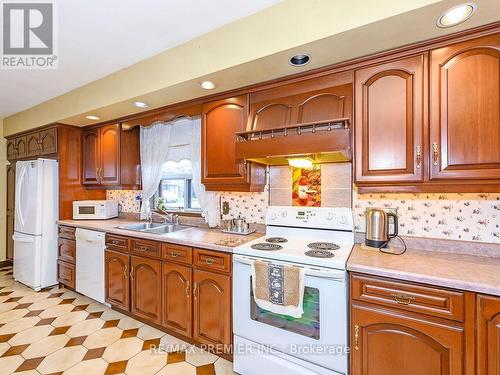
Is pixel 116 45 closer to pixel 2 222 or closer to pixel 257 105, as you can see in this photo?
pixel 257 105

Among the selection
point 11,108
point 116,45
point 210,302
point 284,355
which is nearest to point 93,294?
point 210,302

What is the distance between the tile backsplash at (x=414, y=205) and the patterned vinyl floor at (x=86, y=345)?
1.29 m

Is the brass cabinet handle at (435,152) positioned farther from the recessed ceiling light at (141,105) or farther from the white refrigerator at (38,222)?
the white refrigerator at (38,222)

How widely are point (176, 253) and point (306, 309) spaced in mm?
1128

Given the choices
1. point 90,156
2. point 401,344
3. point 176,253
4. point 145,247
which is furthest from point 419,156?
point 90,156

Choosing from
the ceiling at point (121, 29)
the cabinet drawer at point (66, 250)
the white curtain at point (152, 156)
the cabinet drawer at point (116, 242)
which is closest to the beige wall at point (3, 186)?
the cabinet drawer at point (66, 250)

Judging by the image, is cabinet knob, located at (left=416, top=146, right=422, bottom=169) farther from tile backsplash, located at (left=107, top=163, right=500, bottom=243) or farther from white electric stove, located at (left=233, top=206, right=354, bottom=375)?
white electric stove, located at (left=233, top=206, right=354, bottom=375)

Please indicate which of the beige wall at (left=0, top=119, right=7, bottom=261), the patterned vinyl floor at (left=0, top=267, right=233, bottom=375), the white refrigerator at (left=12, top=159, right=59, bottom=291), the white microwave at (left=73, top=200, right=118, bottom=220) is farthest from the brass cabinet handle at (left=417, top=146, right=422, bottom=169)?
the beige wall at (left=0, top=119, right=7, bottom=261)

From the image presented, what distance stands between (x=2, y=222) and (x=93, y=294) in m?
2.67

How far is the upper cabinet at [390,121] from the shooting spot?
4.80 ft

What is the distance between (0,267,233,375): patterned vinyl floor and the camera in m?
1.79

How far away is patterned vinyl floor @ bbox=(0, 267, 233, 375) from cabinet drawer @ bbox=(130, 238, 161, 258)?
720mm

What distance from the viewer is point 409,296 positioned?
4.13 ft

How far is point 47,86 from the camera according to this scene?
2.67 m
